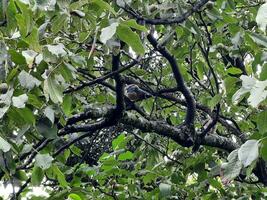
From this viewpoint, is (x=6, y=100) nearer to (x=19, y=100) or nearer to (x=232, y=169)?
(x=19, y=100)

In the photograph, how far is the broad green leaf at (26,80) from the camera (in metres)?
1.56

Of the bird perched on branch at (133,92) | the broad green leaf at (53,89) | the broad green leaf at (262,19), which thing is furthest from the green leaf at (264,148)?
the bird perched on branch at (133,92)

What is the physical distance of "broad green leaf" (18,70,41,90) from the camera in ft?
5.12

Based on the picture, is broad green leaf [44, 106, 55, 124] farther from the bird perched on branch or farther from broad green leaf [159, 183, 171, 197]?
the bird perched on branch

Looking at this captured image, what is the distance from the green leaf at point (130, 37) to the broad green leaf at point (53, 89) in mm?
262

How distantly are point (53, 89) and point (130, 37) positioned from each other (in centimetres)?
31

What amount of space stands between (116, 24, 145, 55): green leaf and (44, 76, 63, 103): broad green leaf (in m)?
0.26

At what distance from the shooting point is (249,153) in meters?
1.61

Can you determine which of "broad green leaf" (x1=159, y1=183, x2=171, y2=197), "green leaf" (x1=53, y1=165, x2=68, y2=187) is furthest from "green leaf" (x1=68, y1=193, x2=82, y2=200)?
"broad green leaf" (x1=159, y1=183, x2=171, y2=197)

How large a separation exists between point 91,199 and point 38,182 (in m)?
0.60

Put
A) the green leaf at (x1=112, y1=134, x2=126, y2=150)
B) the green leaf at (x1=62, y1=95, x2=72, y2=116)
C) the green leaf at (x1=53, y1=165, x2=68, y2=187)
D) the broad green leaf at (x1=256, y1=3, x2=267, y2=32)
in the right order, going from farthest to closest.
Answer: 1. the green leaf at (x1=112, y1=134, x2=126, y2=150)
2. the green leaf at (x1=62, y1=95, x2=72, y2=116)
3. the green leaf at (x1=53, y1=165, x2=68, y2=187)
4. the broad green leaf at (x1=256, y1=3, x2=267, y2=32)

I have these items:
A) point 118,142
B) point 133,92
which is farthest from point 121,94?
point 133,92

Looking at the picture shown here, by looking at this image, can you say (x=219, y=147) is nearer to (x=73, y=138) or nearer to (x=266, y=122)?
(x=73, y=138)

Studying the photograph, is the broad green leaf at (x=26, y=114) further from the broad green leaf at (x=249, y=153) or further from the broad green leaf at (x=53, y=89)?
the broad green leaf at (x=249, y=153)
